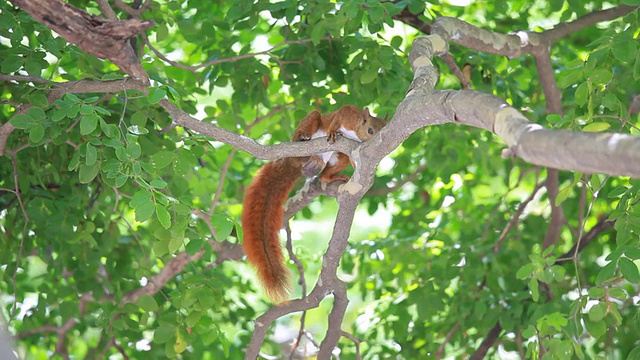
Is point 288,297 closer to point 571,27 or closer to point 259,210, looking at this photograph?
point 259,210

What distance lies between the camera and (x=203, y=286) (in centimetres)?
260

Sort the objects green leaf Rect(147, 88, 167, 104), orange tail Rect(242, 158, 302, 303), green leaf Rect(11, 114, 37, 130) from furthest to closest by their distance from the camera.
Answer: orange tail Rect(242, 158, 302, 303) → green leaf Rect(11, 114, 37, 130) → green leaf Rect(147, 88, 167, 104)

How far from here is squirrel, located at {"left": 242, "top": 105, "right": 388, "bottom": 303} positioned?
2.79 m

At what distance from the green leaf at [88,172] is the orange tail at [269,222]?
652 millimetres

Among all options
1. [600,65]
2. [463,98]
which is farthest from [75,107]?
[600,65]

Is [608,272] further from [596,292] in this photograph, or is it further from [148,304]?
[148,304]

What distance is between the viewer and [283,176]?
3.06m

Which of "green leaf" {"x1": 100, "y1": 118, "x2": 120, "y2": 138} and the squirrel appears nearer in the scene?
"green leaf" {"x1": 100, "y1": 118, "x2": 120, "y2": 138}

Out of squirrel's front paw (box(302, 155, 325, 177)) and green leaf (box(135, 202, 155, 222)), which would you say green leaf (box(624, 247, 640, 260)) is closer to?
squirrel's front paw (box(302, 155, 325, 177))

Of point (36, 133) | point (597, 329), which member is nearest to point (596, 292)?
point (597, 329)

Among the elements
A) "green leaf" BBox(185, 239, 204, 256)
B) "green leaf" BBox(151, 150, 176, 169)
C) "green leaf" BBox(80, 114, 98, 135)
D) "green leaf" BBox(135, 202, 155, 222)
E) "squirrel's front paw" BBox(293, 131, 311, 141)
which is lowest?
"squirrel's front paw" BBox(293, 131, 311, 141)

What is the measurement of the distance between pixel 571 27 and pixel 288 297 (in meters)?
1.54

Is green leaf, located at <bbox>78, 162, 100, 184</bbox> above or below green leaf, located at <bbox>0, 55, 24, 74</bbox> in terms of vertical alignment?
below

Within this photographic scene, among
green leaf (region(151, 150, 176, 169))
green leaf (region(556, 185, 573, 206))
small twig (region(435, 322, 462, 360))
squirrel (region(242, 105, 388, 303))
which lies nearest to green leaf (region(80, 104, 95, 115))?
green leaf (region(151, 150, 176, 169))
